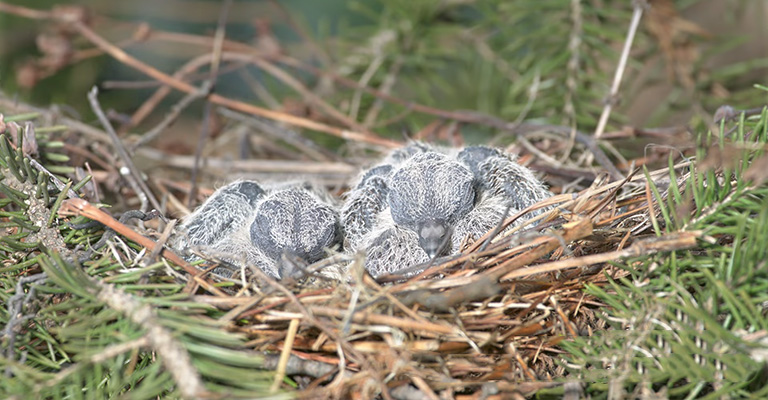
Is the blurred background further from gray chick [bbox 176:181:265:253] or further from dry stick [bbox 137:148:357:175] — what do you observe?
gray chick [bbox 176:181:265:253]

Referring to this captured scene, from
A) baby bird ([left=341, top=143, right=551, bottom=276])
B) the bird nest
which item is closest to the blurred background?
baby bird ([left=341, top=143, right=551, bottom=276])

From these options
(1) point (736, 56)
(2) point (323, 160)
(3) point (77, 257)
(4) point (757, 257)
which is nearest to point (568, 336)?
(4) point (757, 257)

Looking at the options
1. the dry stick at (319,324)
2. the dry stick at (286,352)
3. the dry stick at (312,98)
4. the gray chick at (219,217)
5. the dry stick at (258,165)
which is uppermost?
the dry stick at (312,98)

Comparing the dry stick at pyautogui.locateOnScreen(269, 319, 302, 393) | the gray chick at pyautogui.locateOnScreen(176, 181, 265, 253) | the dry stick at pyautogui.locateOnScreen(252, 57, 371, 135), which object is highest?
the dry stick at pyautogui.locateOnScreen(252, 57, 371, 135)

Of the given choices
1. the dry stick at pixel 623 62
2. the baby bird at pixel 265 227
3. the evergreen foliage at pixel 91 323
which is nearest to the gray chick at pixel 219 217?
the baby bird at pixel 265 227

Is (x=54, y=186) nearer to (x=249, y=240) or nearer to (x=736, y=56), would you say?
(x=249, y=240)

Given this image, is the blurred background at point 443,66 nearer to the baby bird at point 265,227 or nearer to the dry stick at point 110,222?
the baby bird at point 265,227
